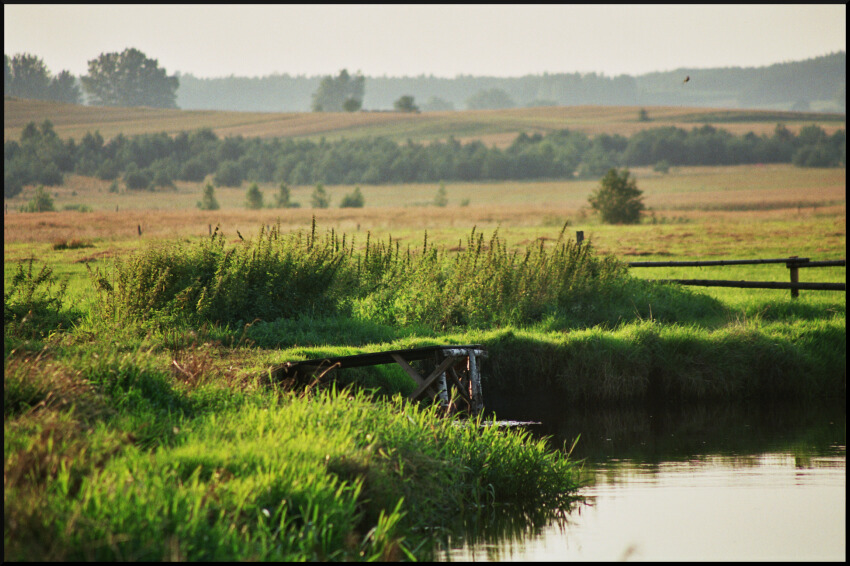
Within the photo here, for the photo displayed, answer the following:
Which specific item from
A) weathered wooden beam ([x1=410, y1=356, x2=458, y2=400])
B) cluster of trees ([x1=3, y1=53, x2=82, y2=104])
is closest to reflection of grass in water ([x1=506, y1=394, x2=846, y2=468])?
weathered wooden beam ([x1=410, y1=356, x2=458, y2=400])

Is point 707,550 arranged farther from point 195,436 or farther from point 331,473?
point 195,436

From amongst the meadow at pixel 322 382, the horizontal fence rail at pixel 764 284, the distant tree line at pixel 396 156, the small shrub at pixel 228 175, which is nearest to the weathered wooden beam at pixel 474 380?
the meadow at pixel 322 382

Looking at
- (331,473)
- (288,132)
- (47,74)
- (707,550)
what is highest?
(47,74)

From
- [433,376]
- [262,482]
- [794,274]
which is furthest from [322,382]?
[794,274]

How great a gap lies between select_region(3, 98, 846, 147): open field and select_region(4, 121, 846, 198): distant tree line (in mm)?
8285

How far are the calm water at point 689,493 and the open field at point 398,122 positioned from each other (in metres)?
121

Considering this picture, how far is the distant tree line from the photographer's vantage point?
367 feet

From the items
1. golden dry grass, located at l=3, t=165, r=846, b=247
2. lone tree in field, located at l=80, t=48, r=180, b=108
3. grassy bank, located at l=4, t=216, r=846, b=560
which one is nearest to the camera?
grassy bank, located at l=4, t=216, r=846, b=560

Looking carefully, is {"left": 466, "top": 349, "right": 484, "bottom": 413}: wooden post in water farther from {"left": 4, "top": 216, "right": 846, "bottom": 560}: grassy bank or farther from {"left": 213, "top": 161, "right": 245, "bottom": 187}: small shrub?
{"left": 213, "top": 161, "right": 245, "bottom": 187}: small shrub

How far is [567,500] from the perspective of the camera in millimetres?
9914

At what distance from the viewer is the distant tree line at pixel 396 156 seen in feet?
367

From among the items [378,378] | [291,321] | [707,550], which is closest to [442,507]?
[707,550]

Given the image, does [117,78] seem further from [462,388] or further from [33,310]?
[462,388]

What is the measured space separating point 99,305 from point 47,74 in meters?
200
